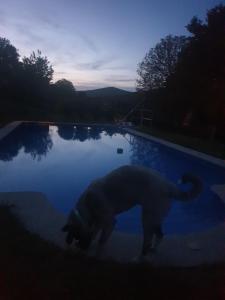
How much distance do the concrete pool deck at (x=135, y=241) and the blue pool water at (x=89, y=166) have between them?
1371mm

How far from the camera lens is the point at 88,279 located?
3.26 metres

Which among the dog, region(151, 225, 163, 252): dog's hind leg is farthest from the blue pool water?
the dog

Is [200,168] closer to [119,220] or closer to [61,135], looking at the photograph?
[119,220]

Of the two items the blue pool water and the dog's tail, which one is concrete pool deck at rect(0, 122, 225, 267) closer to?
the dog's tail

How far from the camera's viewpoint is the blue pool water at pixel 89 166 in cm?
694

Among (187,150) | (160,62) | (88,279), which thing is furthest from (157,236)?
(160,62)

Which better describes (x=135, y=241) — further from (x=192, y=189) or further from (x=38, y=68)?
(x=38, y=68)

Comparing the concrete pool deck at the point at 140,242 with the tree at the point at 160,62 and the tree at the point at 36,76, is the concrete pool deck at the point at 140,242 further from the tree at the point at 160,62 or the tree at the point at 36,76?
the tree at the point at 36,76

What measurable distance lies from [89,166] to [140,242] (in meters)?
7.65

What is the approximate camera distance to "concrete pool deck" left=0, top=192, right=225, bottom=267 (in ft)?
13.5

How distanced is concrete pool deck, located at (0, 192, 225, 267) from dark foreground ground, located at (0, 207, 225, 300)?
38cm

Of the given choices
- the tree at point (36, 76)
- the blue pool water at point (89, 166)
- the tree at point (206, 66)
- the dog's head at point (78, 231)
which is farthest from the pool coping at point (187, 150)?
the tree at point (36, 76)

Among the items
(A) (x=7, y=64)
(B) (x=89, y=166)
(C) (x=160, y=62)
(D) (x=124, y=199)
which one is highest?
(C) (x=160, y=62)

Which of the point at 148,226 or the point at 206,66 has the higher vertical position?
the point at 206,66
